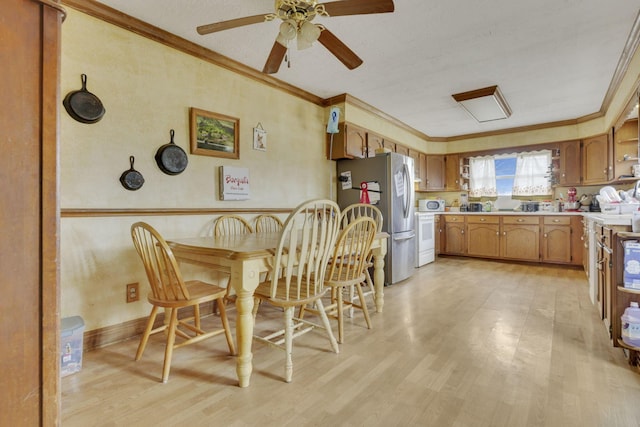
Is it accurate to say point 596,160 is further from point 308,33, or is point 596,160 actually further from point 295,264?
point 295,264

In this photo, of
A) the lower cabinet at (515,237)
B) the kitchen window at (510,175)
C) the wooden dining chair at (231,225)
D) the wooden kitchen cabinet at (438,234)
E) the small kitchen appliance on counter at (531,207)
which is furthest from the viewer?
the wooden kitchen cabinet at (438,234)

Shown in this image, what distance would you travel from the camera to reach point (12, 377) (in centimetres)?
57

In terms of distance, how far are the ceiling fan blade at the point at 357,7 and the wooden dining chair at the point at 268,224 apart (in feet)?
6.23

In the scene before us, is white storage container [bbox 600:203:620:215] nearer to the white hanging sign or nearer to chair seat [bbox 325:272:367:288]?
chair seat [bbox 325:272:367:288]

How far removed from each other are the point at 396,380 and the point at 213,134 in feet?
7.77

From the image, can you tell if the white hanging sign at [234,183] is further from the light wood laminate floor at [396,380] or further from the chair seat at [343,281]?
the chair seat at [343,281]

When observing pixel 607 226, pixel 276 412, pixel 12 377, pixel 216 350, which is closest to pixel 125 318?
pixel 216 350

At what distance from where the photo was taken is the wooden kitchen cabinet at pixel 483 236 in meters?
5.04

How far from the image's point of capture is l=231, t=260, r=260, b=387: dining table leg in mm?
1609

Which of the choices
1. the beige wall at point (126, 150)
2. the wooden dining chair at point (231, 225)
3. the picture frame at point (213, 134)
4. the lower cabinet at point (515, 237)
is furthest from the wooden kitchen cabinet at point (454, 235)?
the picture frame at point (213, 134)

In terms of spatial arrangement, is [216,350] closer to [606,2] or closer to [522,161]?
[606,2]

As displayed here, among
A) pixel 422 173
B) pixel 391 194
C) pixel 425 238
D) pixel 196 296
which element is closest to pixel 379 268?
pixel 391 194

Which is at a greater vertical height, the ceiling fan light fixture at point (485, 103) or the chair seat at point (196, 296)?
the ceiling fan light fixture at point (485, 103)

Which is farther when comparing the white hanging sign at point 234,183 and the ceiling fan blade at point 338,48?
the white hanging sign at point 234,183
